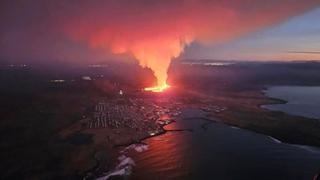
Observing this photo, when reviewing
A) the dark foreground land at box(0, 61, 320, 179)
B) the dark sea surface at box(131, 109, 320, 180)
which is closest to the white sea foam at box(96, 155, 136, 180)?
the dark sea surface at box(131, 109, 320, 180)

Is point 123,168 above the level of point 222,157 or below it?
above

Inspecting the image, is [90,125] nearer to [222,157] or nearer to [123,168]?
[123,168]

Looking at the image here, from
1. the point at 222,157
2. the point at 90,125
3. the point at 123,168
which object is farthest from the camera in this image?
the point at 90,125

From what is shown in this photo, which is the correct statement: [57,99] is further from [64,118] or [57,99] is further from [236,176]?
[236,176]

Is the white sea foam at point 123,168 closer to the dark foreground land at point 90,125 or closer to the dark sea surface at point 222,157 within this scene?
the dark sea surface at point 222,157

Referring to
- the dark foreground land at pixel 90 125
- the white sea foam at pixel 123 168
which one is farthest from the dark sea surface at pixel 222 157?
the dark foreground land at pixel 90 125

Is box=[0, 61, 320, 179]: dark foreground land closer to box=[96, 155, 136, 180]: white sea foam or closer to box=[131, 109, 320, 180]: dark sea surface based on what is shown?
box=[96, 155, 136, 180]: white sea foam

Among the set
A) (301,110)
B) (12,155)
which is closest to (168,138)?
(12,155)

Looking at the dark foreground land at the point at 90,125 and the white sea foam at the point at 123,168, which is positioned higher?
the dark foreground land at the point at 90,125

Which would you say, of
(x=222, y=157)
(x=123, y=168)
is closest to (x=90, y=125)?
(x=123, y=168)
